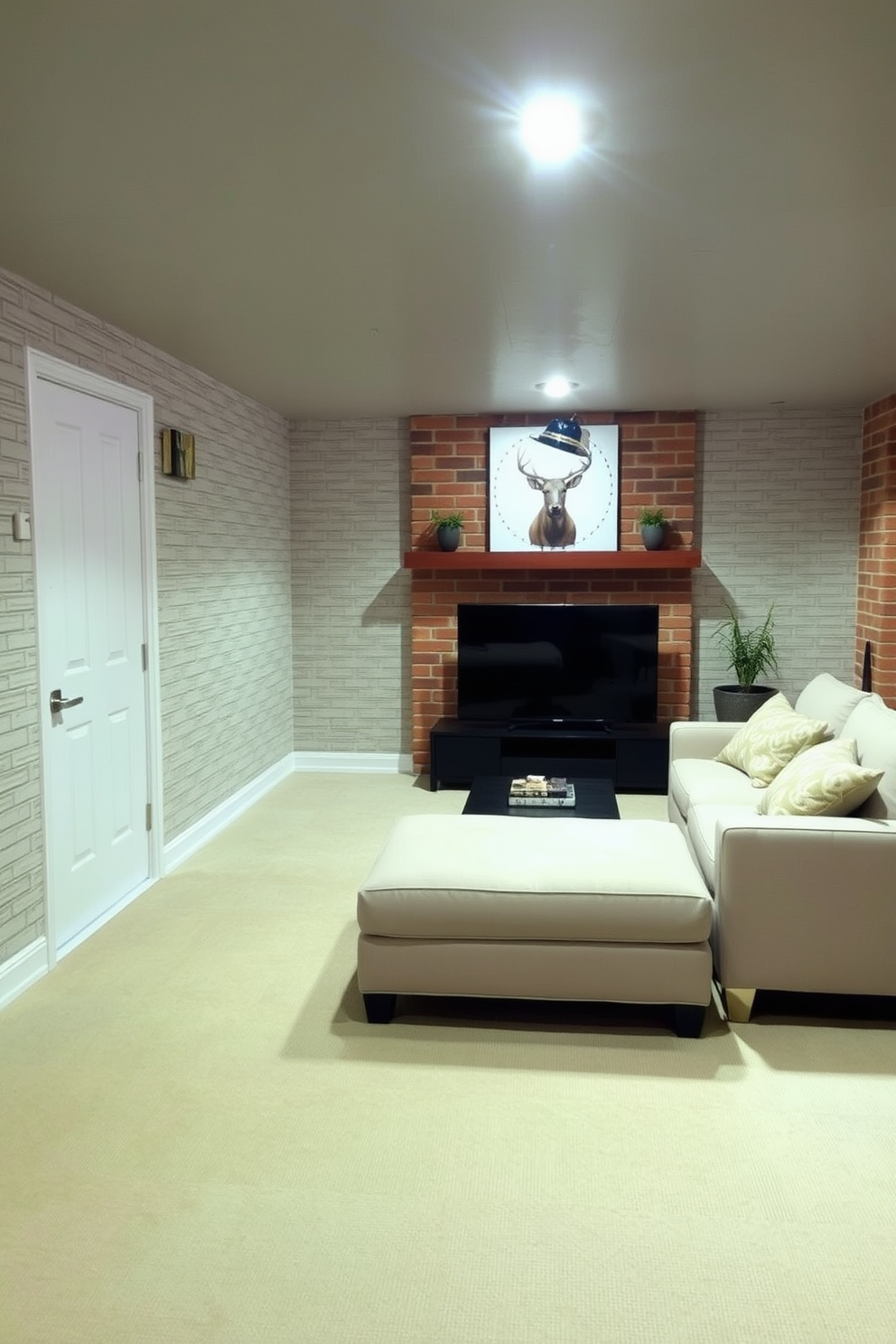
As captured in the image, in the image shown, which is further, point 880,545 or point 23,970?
point 880,545

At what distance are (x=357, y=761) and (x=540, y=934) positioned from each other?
12.3ft

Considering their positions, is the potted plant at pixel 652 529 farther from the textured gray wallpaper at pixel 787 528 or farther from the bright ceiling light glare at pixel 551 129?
the bright ceiling light glare at pixel 551 129

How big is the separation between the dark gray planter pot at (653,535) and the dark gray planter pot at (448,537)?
113 centimetres

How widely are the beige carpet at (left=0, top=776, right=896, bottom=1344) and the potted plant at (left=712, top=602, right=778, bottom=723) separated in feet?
8.99

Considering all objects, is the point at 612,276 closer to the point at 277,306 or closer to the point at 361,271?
the point at 361,271

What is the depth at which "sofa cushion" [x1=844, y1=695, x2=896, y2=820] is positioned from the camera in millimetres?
3045

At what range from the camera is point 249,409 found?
5363mm

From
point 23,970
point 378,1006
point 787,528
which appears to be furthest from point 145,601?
point 787,528

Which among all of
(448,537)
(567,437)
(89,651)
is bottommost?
(89,651)

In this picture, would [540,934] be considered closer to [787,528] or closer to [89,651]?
[89,651]

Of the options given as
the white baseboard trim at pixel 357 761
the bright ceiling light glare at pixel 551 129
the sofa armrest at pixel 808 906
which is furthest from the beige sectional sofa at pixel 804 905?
the white baseboard trim at pixel 357 761

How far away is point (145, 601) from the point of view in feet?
13.2

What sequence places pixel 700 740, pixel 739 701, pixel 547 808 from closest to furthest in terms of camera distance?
pixel 547 808 < pixel 700 740 < pixel 739 701

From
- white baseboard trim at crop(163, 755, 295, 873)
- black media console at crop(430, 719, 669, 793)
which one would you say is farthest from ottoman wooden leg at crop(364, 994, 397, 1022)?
black media console at crop(430, 719, 669, 793)
